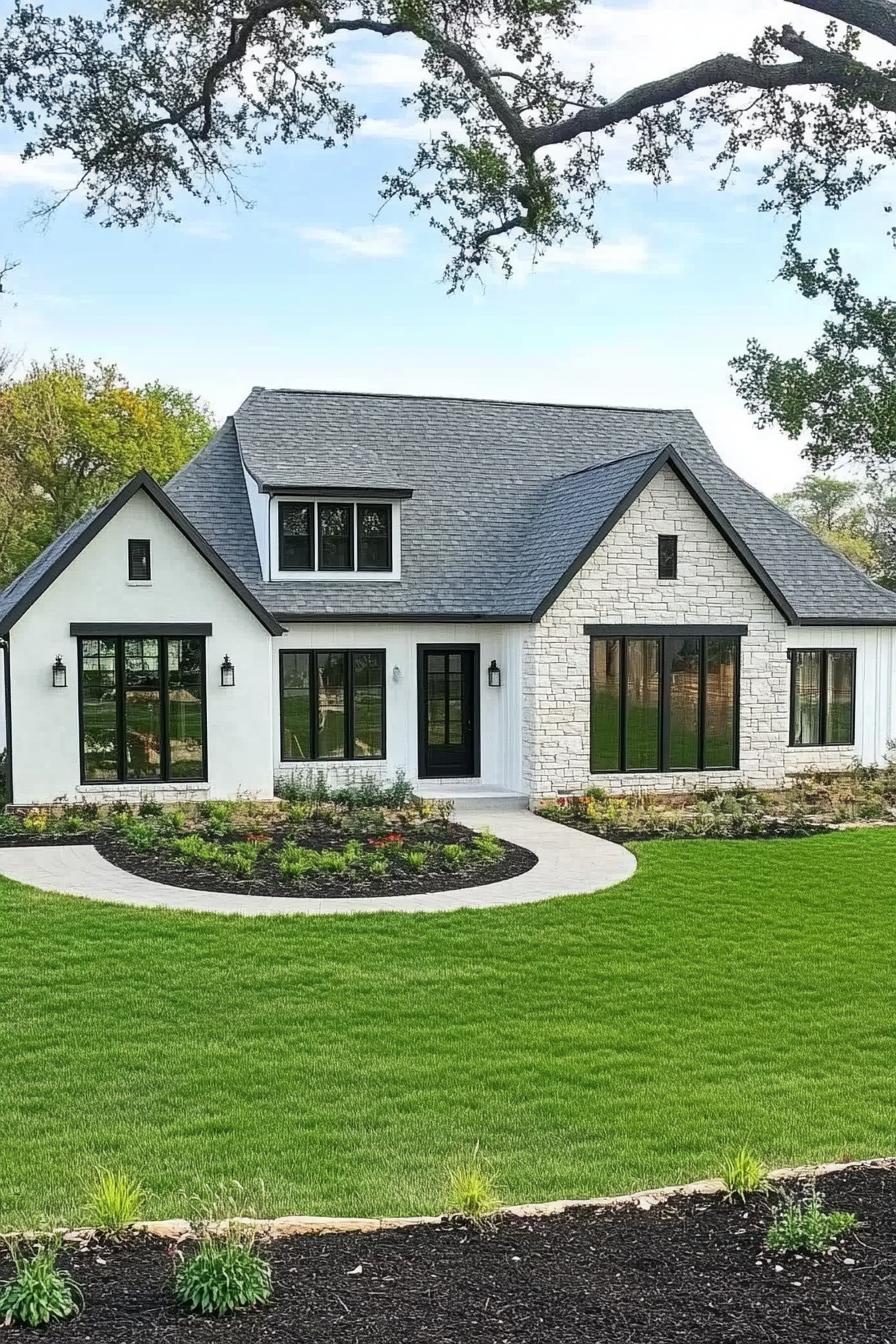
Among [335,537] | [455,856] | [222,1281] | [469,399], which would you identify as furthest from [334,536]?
[222,1281]

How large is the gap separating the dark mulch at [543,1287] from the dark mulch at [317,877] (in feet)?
24.6

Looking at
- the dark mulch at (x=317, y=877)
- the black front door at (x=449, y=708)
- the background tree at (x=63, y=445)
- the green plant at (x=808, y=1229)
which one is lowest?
the dark mulch at (x=317, y=877)

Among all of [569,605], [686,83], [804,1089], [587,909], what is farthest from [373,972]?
[569,605]

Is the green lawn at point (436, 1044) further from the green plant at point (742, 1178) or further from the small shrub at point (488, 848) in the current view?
the small shrub at point (488, 848)

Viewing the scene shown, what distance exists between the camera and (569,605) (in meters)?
18.0

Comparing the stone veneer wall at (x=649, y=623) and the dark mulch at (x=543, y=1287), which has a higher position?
the stone veneer wall at (x=649, y=623)

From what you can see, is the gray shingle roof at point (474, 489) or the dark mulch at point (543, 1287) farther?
the gray shingle roof at point (474, 489)

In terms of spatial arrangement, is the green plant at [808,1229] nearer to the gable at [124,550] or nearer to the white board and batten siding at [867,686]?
the gable at [124,550]

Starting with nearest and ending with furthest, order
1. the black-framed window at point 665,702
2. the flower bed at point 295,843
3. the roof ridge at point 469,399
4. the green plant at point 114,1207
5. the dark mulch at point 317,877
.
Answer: the green plant at point 114,1207 < the dark mulch at point 317,877 < the flower bed at point 295,843 < the black-framed window at point 665,702 < the roof ridge at point 469,399

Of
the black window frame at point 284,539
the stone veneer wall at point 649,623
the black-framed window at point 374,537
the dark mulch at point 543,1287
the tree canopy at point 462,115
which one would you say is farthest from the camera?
the black-framed window at point 374,537

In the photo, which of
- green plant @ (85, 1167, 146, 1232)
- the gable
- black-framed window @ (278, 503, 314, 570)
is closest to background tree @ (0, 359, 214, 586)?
black-framed window @ (278, 503, 314, 570)

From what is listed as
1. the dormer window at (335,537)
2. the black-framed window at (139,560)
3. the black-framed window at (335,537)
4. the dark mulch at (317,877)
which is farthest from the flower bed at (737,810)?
the black-framed window at (139,560)

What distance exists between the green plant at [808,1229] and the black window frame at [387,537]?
50.7ft

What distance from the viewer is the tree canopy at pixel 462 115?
8.73m
